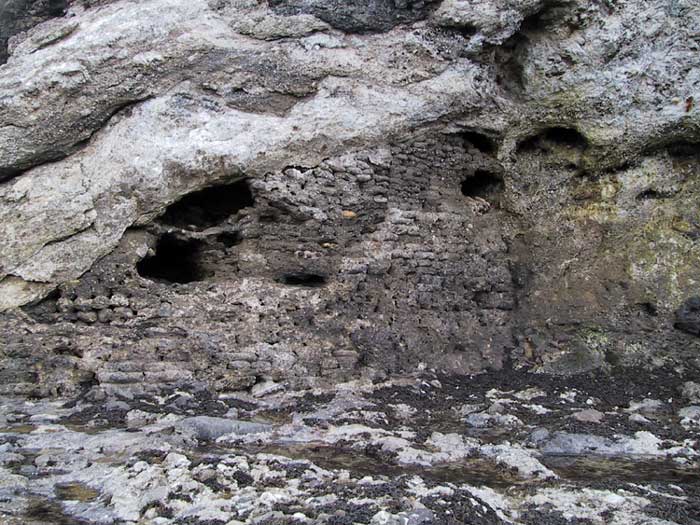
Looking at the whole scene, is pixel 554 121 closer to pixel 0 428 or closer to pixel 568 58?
pixel 568 58

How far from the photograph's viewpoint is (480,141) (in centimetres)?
604

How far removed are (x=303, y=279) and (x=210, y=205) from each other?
0.99 m

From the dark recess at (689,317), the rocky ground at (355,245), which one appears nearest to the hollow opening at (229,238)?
the rocky ground at (355,245)

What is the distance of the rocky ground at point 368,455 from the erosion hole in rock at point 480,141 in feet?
6.95

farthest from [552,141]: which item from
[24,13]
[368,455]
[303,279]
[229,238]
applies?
[24,13]

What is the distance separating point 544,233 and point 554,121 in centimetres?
103

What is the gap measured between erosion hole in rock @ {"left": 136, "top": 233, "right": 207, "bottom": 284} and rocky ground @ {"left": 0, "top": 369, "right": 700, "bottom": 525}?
1143 mm

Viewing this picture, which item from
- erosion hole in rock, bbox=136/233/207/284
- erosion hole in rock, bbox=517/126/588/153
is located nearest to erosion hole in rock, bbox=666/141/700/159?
erosion hole in rock, bbox=517/126/588/153

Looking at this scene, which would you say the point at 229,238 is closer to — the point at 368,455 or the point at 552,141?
the point at 368,455

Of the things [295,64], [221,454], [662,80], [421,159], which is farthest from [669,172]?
[221,454]

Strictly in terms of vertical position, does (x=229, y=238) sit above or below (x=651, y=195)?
below

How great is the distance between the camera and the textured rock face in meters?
4.67

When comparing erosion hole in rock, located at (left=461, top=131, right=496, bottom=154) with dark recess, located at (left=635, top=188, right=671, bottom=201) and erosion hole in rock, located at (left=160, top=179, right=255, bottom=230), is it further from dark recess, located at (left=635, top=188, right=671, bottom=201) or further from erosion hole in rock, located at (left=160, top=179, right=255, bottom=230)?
erosion hole in rock, located at (left=160, top=179, right=255, bottom=230)

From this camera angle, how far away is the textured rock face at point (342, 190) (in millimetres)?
4672
